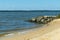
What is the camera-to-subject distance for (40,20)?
40.4 metres

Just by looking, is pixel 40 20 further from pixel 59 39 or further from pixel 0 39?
pixel 59 39

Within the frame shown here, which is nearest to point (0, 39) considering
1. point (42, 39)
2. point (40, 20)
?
point (42, 39)

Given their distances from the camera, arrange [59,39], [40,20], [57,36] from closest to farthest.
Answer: [59,39]
[57,36]
[40,20]

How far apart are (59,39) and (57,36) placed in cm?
72

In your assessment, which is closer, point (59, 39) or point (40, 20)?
point (59, 39)

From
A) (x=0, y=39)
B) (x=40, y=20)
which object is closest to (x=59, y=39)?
(x=0, y=39)

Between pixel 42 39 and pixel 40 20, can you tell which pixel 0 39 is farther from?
pixel 40 20

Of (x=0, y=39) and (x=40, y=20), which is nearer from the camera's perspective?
(x=0, y=39)

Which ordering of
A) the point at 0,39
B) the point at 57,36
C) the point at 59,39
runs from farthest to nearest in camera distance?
the point at 0,39, the point at 57,36, the point at 59,39

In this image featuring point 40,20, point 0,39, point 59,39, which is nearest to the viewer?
point 59,39

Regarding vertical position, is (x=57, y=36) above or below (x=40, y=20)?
above

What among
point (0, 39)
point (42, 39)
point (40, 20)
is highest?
point (42, 39)

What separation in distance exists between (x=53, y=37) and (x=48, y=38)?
1.12ft

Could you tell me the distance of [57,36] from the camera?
11.5 metres
